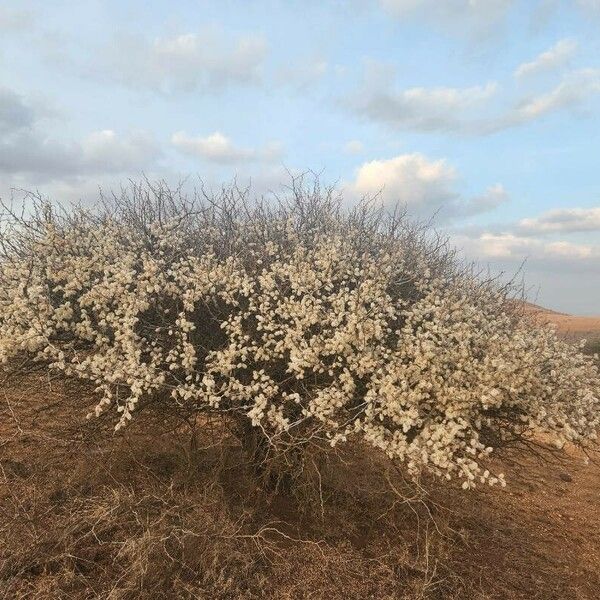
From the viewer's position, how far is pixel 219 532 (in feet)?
19.0

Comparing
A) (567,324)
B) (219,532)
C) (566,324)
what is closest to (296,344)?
(219,532)

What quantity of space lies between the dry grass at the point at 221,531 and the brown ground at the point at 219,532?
2cm

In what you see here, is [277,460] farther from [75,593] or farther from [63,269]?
[63,269]

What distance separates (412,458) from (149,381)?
8.23 ft

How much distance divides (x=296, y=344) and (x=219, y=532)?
1992 mm

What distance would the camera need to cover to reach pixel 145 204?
28.9 ft

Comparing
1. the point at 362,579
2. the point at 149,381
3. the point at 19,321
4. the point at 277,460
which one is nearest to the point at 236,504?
the point at 277,460

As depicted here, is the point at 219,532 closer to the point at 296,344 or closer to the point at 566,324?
the point at 296,344

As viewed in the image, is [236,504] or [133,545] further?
[236,504]

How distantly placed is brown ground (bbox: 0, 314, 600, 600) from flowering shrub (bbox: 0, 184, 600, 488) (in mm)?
926

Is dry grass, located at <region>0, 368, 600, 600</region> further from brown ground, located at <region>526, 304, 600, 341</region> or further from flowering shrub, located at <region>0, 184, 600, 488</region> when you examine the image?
brown ground, located at <region>526, 304, 600, 341</region>

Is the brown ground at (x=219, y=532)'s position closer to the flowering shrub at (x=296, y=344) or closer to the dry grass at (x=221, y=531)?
the dry grass at (x=221, y=531)

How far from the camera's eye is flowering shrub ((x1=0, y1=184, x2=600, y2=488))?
537cm

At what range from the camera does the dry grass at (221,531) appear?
17.3 feet
